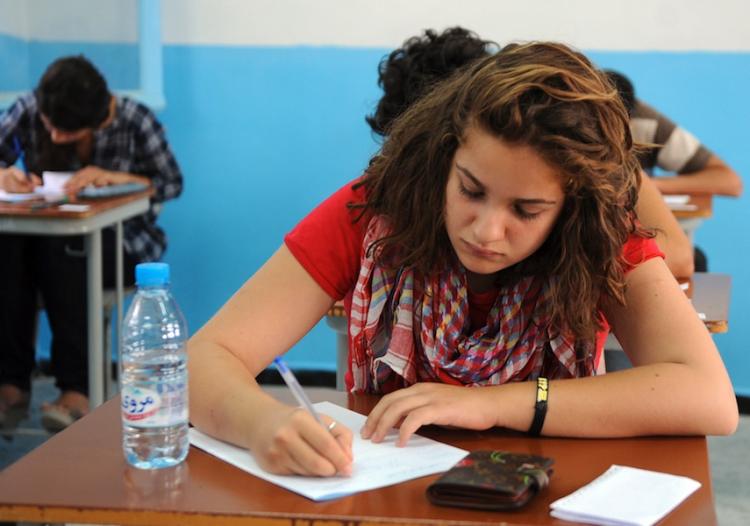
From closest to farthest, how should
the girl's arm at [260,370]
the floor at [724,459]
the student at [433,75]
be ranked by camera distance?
the girl's arm at [260,370]
the student at [433,75]
the floor at [724,459]

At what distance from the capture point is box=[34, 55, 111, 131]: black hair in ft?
11.1

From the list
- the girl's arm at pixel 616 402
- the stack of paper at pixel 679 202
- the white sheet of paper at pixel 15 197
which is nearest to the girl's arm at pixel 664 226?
the girl's arm at pixel 616 402

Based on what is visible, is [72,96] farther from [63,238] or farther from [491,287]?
[491,287]

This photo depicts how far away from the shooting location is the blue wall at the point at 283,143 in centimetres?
385

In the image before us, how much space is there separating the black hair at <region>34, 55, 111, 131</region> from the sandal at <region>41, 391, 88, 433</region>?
871 mm

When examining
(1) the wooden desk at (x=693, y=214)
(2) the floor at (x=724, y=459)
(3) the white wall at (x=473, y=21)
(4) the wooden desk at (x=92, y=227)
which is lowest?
(2) the floor at (x=724, y=459)

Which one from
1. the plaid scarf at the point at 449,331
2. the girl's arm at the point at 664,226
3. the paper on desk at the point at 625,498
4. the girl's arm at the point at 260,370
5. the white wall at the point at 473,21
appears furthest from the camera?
the white wall at the point at 473,21

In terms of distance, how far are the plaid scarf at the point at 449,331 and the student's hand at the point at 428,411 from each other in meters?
0.16

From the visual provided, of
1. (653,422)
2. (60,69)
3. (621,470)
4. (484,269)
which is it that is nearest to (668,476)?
(621,470)

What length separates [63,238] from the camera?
349 centimetres

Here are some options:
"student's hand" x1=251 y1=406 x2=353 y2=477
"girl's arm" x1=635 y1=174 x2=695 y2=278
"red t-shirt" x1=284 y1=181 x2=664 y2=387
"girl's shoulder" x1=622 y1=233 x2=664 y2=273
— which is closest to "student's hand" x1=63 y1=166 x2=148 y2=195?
"girl's arm" x1=635 y1=174 x2=695 y2=278

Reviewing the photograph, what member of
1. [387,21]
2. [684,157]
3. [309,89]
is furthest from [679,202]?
[309,89]

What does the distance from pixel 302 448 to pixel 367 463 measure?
0.26ft

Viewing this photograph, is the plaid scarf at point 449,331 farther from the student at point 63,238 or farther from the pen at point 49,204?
the student at point 63,238
